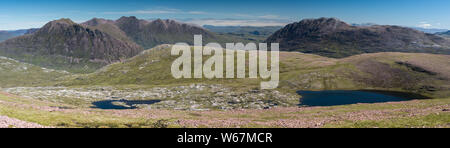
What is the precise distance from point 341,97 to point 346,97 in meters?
3.27

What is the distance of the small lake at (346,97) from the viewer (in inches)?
5468

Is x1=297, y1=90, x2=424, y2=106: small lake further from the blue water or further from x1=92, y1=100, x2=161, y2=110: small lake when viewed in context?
x1=92, y1=100, x2=161, y2=110: small lake

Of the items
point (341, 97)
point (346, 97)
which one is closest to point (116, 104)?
point (341, 97)

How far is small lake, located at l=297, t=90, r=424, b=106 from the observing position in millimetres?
138875

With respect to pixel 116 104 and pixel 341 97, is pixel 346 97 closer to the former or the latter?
→ pixel 341 97

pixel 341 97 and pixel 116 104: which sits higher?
pixel 341 97

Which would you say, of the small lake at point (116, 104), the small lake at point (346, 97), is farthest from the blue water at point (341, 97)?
the small lake at point (116, 104)

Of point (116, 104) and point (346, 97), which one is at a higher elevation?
point (346, 97)

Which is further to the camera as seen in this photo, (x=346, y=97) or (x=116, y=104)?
(x=346, y=97)

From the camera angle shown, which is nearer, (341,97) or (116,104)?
(116,104)

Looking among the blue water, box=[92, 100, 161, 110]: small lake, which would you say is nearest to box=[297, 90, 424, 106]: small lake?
the blue water

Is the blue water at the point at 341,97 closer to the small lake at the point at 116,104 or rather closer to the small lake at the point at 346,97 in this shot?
the small lake at the point at 346,97

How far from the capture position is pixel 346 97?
152 meters
